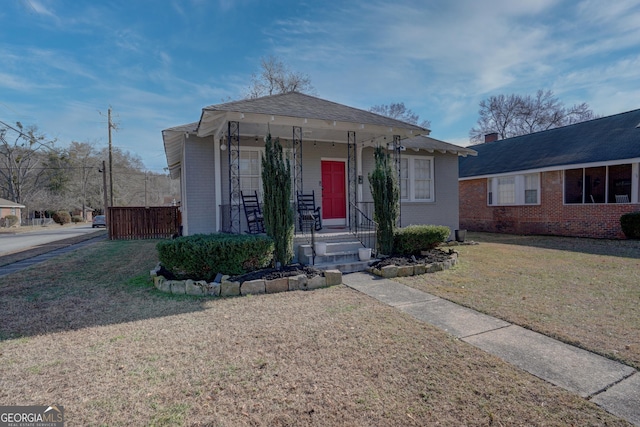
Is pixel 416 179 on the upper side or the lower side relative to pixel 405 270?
upper

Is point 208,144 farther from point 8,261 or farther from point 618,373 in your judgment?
point 618,373

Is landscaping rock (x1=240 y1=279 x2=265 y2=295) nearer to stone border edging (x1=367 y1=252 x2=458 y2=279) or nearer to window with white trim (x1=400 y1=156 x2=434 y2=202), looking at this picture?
stone border edging (x1=367 y1=252 x2=458 y2=279)

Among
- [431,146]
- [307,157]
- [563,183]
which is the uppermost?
[431,146]

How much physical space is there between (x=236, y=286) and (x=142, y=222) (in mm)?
12248

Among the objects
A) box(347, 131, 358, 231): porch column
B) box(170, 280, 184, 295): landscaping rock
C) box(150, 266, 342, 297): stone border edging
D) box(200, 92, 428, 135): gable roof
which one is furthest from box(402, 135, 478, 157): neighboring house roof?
box(170, 280, 184, 295): landscaping rock

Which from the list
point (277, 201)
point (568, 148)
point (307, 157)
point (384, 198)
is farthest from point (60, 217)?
point (568, 148)

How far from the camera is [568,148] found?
43.7 ft

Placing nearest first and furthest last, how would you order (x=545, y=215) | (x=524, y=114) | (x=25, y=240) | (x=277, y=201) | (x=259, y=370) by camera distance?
(x=259, y=370)
(x=277, y=201)
(x=545, y=215)
(x=25, y=240)
(x=524, y=114)

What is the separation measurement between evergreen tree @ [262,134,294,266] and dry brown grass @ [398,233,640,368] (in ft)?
7.85

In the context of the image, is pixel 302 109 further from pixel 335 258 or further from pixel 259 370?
pixel 259 370

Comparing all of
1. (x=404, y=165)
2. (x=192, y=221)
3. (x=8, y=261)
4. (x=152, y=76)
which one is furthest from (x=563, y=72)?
(x=8, y=261)

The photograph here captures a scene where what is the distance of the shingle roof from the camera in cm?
635

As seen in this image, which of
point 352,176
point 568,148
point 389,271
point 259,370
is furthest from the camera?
point 568,148

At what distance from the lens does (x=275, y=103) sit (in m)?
7.04
